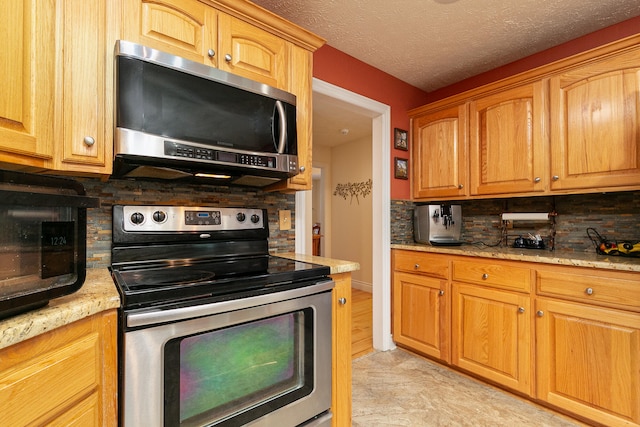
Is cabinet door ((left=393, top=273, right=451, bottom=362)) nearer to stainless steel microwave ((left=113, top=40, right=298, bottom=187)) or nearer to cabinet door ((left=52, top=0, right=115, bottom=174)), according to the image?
stainless steel microwave ((left=113, top=40, right=298, bottom=187))

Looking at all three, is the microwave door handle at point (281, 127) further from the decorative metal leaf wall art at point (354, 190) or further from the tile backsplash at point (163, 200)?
the decorative metal leaf wall art at point (354, 190)

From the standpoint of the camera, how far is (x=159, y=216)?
1.40 m

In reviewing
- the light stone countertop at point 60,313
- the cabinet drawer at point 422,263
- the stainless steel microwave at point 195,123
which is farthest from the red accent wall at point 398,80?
the light stone countertop at point 60,313

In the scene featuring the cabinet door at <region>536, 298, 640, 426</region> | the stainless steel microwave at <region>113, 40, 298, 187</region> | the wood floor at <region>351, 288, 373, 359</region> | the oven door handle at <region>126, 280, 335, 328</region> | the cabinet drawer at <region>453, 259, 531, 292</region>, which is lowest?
the wood floor at <region>351, 288, 373, 359</region>

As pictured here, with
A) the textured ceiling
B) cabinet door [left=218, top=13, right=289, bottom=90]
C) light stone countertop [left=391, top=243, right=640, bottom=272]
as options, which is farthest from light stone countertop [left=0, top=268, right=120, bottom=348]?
light stone countertop [left=391, top=243, right=640, bottom=272]

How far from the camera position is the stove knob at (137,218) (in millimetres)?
1349

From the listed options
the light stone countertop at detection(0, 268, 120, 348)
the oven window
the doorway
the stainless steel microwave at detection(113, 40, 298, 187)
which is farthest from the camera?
the doorway

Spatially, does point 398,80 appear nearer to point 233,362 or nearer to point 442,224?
point 442,224

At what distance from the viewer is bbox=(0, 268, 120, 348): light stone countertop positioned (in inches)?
23.5

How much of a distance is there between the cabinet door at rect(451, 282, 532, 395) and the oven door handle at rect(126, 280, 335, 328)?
54.2 inches

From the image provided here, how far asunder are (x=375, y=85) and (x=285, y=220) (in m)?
1.46

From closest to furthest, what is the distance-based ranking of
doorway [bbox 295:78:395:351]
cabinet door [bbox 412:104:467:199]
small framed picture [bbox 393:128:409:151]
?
cabinet door [bbox 412:104:467:199] → doorway [bbox 295:78:395:351] → small framed picture [bbox 393:128:409:151]

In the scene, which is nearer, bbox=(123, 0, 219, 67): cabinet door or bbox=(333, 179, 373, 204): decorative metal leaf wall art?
bbox=(123, 0, 219, 67): cabinet door

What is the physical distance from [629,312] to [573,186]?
75cm
